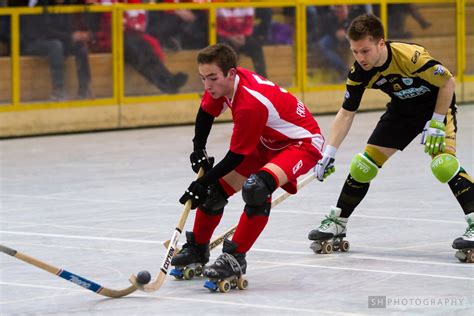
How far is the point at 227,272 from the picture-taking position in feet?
23.2

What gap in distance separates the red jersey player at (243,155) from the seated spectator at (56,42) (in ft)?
25.0

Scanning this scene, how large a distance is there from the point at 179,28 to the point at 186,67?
0.51m

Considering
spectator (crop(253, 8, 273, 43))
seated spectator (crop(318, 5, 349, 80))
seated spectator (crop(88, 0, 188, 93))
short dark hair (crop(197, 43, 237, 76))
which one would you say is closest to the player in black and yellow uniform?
short dark hair (crop(197, 43, 237, 76))

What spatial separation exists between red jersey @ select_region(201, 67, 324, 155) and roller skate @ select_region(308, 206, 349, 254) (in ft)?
2.62

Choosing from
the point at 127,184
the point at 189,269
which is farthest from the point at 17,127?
the point at 189,269

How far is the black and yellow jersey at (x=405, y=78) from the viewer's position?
315 inches

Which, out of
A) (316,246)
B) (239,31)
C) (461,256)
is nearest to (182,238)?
(316,246)

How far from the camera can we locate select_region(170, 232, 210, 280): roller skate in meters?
7.48

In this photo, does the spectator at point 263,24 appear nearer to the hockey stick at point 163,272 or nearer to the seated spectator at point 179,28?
the seated spectator at point 179,28

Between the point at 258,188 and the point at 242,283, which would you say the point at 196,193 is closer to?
the point at 258,188

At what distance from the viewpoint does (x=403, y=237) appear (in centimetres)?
882

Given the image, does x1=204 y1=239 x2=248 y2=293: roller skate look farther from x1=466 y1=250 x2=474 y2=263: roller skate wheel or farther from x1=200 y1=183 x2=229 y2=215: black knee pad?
x1=466 y1=250 x2=474 y2=263: roller skate wheel

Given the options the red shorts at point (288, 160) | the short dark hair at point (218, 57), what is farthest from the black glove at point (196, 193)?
Result: the short dark hair at point (218, 57)

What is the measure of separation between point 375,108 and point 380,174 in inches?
229
